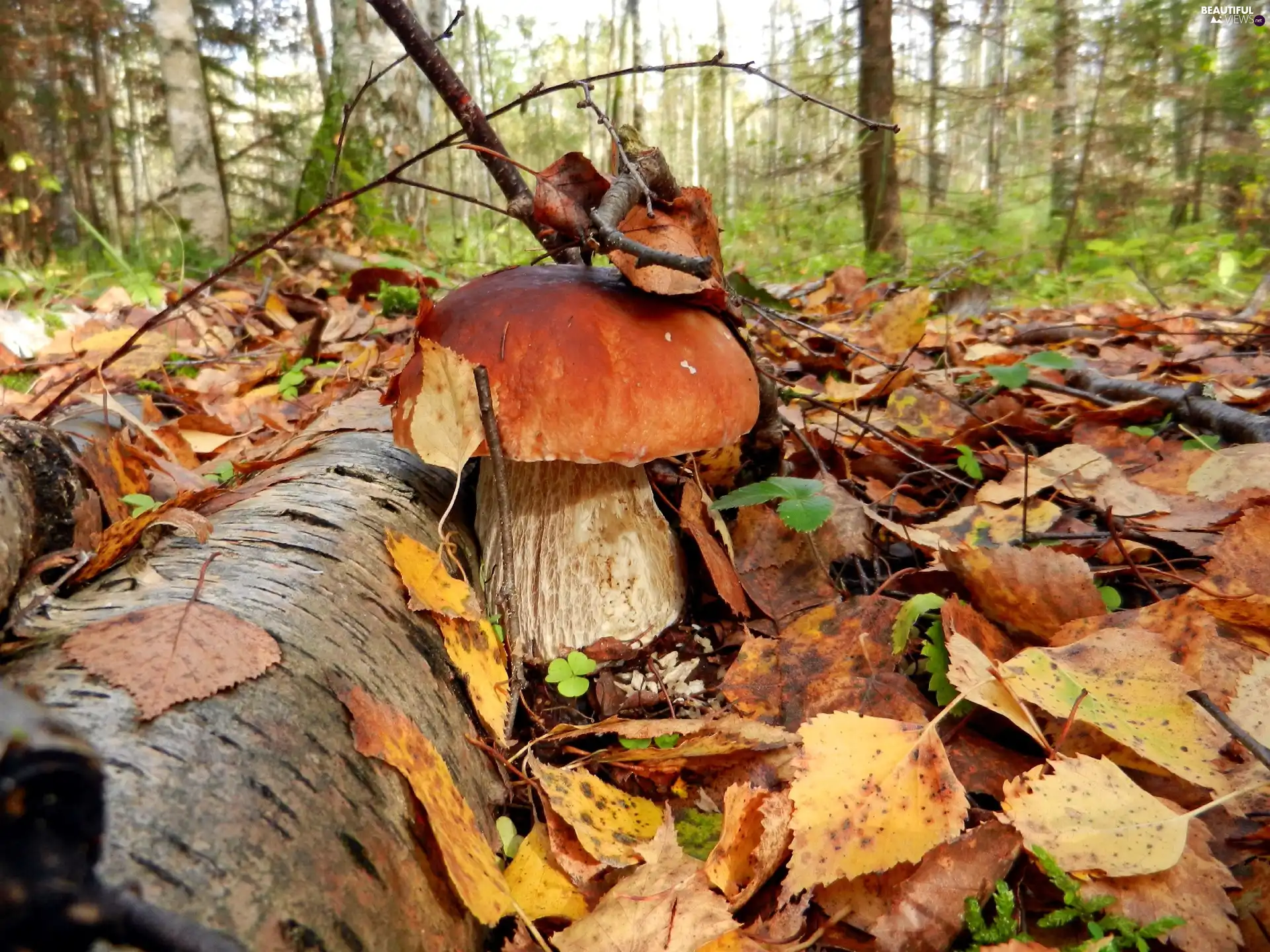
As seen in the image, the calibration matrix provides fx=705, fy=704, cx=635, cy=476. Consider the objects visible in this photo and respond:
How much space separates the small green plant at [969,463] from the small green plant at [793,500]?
55 centimetres

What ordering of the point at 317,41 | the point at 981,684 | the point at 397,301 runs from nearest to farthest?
the point at 981,684 < the point at 397,301 < the point at 317,41

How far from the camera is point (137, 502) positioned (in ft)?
4.96

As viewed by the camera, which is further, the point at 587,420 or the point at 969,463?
the point at 969,463

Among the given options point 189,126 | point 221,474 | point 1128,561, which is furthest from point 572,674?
point 189,126

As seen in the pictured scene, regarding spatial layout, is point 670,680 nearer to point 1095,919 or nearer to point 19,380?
point 1095,919

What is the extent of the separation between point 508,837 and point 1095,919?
847 mm

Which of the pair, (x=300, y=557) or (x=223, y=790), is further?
(x=300, y=557)

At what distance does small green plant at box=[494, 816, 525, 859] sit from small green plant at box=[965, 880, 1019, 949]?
2.18 feet

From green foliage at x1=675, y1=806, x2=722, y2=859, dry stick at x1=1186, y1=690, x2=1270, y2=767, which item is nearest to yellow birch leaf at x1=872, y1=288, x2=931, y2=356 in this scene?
dry stick at x1=1186, y1=690, x2=1270, y2=767

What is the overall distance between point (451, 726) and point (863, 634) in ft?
2.61

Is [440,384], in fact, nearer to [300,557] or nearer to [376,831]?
[300,557]

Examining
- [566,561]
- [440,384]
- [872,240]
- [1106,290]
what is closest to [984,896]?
[566,561]

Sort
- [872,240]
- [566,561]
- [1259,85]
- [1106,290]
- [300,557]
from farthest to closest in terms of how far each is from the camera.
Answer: [1259,85]
[1106,290]
[872,240]
[566,561]
[300,557]

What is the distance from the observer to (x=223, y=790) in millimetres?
692
